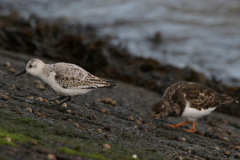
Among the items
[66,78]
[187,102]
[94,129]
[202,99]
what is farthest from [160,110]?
[66,78]

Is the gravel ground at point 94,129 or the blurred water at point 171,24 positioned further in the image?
the blurred water at point 171,24

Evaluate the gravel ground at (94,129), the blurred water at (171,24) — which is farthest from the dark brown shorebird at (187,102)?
the blurred water at (171,24)

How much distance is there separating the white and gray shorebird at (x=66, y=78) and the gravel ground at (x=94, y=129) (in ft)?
1.08

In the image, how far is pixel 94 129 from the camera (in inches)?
167

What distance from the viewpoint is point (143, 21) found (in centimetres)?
1465

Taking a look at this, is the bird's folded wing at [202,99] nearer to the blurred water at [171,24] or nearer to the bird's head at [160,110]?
the bird's head at [160,110]

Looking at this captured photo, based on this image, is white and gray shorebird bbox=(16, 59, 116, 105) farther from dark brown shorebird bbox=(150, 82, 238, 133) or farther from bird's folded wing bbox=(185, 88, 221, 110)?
bird's folded wing bbox=(185, 88, 221, 110)

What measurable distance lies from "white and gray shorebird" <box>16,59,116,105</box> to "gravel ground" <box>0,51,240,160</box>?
329 mm

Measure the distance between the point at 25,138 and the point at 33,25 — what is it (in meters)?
8.92

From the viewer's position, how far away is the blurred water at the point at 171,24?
11250 millimetres

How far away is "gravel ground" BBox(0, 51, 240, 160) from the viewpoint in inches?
122

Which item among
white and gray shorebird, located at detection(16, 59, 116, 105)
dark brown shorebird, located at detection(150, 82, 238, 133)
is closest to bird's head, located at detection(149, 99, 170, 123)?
dark brown shorebird, located at detection(150, 82, 238, 133)

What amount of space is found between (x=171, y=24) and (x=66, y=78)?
404 inches

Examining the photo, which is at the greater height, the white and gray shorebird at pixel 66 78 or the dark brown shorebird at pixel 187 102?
the white and gray shorebird at pixel 66 78
